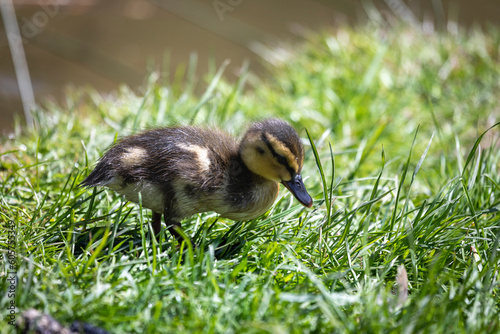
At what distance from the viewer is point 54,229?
2.41 metres

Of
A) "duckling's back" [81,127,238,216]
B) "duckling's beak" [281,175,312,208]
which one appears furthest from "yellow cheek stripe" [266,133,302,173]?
"duckling's back" [81,127,238,216]

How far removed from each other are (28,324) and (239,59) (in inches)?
221

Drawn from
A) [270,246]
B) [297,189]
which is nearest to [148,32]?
[297,189]

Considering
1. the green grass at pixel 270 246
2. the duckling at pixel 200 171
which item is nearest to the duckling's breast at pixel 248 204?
the duckling at pixel 200 171

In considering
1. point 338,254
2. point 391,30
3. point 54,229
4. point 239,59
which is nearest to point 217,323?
point 338,254

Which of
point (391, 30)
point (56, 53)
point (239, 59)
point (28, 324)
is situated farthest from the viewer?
point (239, 59)

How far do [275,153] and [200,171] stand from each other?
33cm

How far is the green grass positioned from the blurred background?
2.08m

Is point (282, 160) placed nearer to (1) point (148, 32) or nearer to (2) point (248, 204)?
(2) point (248, 204)

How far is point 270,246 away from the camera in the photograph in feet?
7.67

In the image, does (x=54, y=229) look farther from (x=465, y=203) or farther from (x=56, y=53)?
(x=56, y=53)

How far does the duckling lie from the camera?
7.45 ft

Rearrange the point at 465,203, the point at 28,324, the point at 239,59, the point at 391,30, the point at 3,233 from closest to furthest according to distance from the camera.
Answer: the point at 28,324
the point at 3,233
the point at 465,203
the point at 391,30
the point at 239,59

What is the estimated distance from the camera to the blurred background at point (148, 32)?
6.14m
